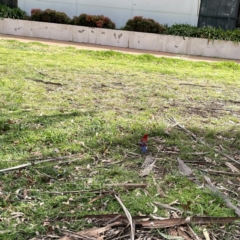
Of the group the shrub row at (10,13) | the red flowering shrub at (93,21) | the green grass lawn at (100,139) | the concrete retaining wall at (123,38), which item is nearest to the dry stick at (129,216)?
the green grass lawn at (100,139)

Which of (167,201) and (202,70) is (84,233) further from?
(202,70)

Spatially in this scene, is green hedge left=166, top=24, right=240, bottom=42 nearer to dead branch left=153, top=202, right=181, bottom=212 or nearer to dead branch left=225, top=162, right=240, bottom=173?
dead branch left=225, top=162, right=240, bottom=173

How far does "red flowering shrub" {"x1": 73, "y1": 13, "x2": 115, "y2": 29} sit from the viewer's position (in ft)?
46.7

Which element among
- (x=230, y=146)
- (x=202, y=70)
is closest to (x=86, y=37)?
(x=202, y=70)

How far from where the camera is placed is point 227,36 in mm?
13141

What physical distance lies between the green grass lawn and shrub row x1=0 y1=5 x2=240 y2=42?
6.54 m

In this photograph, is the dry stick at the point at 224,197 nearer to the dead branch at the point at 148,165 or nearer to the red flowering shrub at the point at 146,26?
the dead branch at the point at 148,165

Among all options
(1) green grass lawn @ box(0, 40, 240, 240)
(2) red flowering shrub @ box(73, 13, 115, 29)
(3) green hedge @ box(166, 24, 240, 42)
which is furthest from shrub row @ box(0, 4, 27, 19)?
(1) green grass lawn @ box(0, 40, 240, 240)

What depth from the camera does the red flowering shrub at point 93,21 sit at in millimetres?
14227

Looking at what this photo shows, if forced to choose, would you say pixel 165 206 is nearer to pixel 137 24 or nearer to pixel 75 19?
pixel 137 24

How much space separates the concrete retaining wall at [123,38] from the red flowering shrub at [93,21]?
1.44 ft

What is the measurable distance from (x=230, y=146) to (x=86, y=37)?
11258 millimetres

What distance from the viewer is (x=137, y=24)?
14.1 metres

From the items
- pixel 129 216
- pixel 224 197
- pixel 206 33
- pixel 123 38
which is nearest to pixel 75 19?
pixel 123 38
